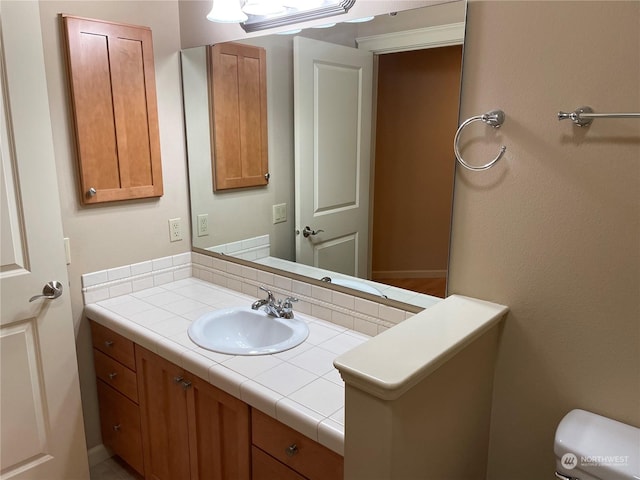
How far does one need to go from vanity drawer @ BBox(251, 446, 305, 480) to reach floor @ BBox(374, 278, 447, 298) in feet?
2.26

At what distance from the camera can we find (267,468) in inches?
54.7

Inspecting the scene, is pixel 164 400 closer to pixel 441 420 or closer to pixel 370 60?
pixel 441 420

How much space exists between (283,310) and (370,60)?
97 cm

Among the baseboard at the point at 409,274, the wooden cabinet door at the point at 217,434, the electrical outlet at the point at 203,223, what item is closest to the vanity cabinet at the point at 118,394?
the wooden cabinet door at the point at 217,434

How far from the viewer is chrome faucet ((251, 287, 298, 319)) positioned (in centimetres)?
184

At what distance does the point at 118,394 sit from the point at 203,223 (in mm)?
856

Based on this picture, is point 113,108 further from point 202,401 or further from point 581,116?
point 581,116

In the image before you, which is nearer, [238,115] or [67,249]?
[67,249]

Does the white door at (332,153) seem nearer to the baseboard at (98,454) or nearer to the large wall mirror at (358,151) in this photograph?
the large wall mirror at (358,151)

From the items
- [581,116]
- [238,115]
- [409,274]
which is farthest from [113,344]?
[581,116]

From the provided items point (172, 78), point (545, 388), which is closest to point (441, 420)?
point (545, 388)

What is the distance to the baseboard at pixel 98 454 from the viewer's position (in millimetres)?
2180

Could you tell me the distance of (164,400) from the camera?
1755 mm

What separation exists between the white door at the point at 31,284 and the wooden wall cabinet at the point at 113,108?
212 mm
